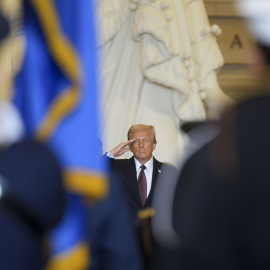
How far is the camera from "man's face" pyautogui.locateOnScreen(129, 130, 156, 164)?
773 centimetres

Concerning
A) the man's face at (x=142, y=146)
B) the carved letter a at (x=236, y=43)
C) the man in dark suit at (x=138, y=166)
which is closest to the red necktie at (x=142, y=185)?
the man in dark suit at (x=138, y=166)

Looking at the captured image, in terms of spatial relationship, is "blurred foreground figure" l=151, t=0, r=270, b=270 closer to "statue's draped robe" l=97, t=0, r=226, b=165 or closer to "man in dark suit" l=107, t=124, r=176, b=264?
"man in dark suit" l=107, t=124, r=176, b=264

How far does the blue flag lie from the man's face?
536 centimetres

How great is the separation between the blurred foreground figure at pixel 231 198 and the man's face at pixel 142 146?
→ 17.7 ft

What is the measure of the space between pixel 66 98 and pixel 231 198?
0.38 meters

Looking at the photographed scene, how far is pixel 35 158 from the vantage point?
6.64 ft

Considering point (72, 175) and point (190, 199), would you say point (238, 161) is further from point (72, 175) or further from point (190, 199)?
point (72, 175)

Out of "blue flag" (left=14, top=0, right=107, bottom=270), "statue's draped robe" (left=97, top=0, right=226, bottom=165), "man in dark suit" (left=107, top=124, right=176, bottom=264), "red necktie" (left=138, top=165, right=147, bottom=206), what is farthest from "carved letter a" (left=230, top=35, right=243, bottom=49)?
"blue flag" (left=14, top=0, right=107, bottom=270)

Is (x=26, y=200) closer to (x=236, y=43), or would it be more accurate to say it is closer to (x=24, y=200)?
(x=24, y=200)

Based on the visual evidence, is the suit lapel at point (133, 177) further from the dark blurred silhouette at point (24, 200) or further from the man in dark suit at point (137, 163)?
the dark blurred silhouette at point (24, 200)

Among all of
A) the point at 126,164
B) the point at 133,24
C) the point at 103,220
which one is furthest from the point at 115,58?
the point at 103,220

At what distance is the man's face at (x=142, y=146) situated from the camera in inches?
304

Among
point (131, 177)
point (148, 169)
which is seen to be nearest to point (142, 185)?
point (131, 177)

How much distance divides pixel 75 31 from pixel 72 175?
300 mm
